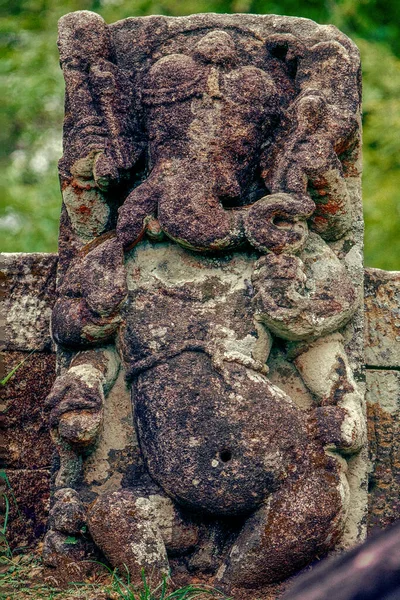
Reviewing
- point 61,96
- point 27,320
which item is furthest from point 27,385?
point 61,96

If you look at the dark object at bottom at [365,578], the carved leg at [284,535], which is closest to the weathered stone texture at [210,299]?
the carved leg at [284,535]

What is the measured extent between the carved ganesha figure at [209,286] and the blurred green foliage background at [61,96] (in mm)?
3657

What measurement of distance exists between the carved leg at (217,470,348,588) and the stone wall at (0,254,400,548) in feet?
2.27

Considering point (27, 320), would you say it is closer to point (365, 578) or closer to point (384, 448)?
point (384, 448)

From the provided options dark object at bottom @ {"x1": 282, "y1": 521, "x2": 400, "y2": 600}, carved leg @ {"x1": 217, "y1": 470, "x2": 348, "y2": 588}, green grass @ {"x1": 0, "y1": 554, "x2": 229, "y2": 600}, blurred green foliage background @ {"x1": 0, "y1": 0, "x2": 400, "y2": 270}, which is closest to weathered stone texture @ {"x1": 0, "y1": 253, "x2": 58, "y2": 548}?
green grass @ {"x1": 0, "y1": 554, "x2": 229, "y2": 600}

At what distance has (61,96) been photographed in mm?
8609

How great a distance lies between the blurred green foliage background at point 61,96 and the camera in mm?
7379

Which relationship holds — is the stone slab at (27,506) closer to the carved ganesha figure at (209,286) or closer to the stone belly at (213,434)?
the carved ganesha figure at (209,286)

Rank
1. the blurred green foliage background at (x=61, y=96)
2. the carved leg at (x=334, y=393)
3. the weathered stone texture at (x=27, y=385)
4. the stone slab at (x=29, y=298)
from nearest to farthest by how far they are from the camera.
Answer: the carved leg at (x=334, y=393), the weathered stone texture at (x=27, y=385), the stone slab at (x=29, y=298), the blurred green foliage background at (x=61, y=96)

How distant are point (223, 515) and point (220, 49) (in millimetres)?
1719

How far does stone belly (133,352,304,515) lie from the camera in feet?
10.3

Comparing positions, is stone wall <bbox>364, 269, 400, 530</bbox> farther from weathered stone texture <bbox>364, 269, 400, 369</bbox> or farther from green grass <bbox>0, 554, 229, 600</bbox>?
green grass <bbox>0, 554, 229, 600</bbox>

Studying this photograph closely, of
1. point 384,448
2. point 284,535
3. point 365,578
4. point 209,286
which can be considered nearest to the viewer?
point 365,578

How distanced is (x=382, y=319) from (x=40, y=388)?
150 cm
